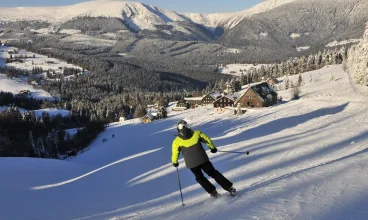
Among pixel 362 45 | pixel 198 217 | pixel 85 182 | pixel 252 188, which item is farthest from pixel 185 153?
pixel 362 45

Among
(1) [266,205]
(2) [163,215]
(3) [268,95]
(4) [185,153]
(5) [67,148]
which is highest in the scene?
(4) [185,153]

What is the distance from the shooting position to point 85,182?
23875 mm

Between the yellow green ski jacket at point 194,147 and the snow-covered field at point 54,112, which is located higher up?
the yellow green ski jacket at point 194,147

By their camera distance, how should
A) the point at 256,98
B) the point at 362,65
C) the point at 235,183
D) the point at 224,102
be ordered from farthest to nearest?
the point at 224,102
the point at 256,98
the point at 362,65
the point at 235,183

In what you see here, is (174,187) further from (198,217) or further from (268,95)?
(268,95)

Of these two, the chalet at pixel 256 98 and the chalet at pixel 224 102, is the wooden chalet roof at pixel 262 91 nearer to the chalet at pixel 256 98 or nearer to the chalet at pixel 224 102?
the chalet at pixel 256 98

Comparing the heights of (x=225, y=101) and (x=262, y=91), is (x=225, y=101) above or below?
below

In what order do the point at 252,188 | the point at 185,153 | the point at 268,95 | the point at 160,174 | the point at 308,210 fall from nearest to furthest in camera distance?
the point at 308,210
the point at 185,153
the point at 252,188
the point at 160,174
the point at 268,95

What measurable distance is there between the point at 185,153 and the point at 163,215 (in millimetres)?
1709

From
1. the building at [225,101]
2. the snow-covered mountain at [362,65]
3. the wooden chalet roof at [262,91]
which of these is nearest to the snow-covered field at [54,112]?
the building at [225,101]

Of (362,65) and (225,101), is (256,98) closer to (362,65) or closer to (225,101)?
(225,101)

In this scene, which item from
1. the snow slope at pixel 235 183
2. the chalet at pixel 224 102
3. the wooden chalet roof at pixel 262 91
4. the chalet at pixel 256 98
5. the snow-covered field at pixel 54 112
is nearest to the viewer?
the snow slope at pixel 235 183

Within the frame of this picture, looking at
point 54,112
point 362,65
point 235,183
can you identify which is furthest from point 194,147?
point 54,112

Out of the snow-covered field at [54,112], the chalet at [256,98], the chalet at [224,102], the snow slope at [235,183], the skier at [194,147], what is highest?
the skier at [194,147]
